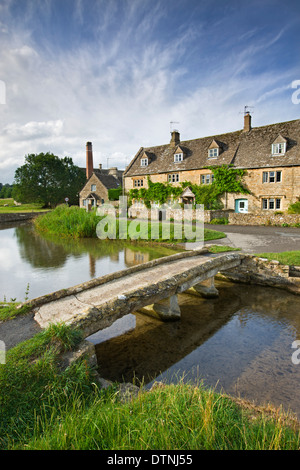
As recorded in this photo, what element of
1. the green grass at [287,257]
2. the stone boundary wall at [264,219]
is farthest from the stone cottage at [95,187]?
the green grass at [287,257]

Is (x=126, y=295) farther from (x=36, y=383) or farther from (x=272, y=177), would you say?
(x=272, y=177)

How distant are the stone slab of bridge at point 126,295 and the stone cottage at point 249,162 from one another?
19.3 m

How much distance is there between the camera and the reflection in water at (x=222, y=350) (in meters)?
5.74

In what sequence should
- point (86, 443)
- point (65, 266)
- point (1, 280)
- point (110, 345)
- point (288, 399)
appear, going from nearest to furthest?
point (86, 443)
point (288, 399)
point (110, 345)
point (1, 280)
point (65, 266)

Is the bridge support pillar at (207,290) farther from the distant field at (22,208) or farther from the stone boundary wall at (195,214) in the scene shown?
the distant field at (22,208)

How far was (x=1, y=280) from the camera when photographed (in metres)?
13.1

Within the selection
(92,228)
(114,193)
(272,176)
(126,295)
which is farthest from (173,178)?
(126,295)

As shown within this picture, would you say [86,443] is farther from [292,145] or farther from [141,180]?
[141,180]

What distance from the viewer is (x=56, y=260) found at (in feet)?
56.2

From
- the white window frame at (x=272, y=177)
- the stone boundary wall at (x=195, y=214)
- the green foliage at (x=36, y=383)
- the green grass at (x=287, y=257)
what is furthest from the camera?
the stone boundary wall at (x=195, y=214)

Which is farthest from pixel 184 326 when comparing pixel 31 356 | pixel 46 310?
pixel 31 356

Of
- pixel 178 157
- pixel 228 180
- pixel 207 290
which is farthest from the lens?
pixel 178 157

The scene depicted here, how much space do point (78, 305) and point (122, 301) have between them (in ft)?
3.79

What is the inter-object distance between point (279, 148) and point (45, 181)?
48183 mm
